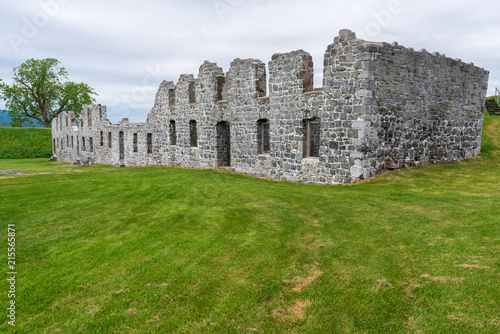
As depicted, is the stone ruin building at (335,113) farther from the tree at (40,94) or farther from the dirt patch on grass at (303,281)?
the tree at (40,94)

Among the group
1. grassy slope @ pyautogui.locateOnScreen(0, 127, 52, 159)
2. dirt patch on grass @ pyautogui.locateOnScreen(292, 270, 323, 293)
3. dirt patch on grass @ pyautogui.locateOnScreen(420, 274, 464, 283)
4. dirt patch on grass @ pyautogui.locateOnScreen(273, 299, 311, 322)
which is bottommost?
dirt patch on grass @ pyautogui.locateOnScreen(273, 299, 311, 322)

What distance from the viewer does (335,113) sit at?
12.7 m

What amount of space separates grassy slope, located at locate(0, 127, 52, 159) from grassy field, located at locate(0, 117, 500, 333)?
40.6m

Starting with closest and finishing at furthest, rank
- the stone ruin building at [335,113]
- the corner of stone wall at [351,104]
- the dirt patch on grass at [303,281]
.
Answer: the dirt patch on grass at [303,281]
the corner of stone wall at [351,104]
the stone ruin building at [335,113]

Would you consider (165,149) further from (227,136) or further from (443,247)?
(443,247)

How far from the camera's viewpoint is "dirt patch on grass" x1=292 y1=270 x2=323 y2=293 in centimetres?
473

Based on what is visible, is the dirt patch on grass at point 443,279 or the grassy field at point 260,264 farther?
the dirt patch on grass at point 443,279

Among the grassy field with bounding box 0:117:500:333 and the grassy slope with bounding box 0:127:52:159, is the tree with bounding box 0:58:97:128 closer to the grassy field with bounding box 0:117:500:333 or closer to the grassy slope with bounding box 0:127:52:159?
the grassy slope with bounding box 0:127:52:159

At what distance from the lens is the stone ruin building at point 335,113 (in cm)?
1221

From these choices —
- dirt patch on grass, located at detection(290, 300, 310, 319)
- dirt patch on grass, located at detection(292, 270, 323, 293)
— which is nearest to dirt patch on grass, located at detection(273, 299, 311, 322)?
dirt patch on grass, located at detection(290, 300, 310, 319)

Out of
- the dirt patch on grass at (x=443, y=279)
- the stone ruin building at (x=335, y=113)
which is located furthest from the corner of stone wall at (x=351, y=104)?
the dirt patch on grass at (x=443, y=279)

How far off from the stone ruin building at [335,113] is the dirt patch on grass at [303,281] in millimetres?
7872

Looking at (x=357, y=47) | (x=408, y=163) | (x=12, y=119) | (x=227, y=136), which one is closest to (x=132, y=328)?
(x=357, y=47)

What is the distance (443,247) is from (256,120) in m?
11.8
